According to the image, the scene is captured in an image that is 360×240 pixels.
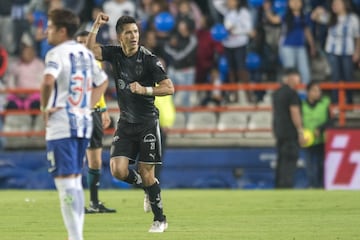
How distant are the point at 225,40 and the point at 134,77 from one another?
1134 cm

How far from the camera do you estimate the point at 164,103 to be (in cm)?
2275

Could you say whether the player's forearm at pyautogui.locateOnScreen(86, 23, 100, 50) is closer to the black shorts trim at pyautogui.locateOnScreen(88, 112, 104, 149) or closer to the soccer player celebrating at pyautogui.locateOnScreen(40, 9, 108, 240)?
the black shorts trim at pyautogui.locateOnScreen(88, 112, 104, 149)

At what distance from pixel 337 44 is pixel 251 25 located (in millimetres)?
1957

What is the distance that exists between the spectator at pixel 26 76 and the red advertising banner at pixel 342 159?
21.3 ft

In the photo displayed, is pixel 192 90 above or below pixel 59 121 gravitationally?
below

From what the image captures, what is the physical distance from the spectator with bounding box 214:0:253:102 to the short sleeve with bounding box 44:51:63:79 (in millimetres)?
14232

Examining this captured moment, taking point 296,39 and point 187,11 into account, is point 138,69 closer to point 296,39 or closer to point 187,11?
point 296,39

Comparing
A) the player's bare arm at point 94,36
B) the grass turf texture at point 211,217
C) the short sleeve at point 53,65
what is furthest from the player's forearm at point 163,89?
the short sleeve at point 53,65

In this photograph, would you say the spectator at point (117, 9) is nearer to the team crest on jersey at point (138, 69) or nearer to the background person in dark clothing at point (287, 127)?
the background person in dark clothing at point (287, 127)

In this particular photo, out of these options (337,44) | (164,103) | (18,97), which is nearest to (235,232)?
(164,103)

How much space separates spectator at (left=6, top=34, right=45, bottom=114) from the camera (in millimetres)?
25406

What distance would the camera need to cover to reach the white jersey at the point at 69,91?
34.4 feet

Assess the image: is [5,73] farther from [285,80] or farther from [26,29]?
[285,80]

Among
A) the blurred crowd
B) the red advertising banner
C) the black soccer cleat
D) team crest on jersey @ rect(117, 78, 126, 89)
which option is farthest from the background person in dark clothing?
team crest on jersey @ rect(117, 78, 126, 89)
